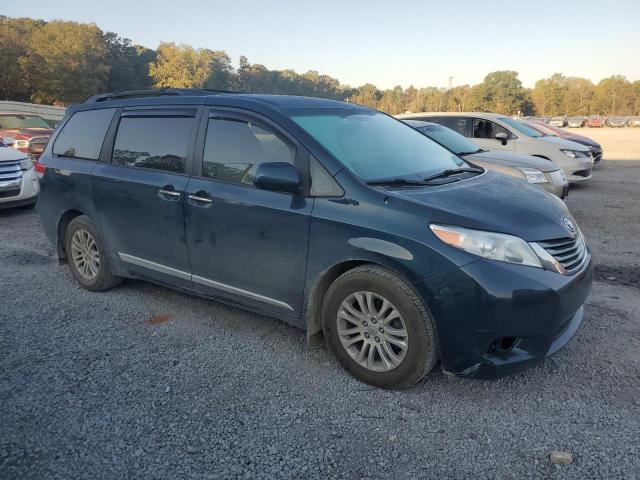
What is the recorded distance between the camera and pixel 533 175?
23.8ft

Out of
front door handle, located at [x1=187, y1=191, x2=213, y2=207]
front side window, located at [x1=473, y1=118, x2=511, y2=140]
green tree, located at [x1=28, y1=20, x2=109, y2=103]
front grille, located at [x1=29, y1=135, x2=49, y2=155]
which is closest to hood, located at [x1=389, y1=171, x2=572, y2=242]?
front door handle, located at [x1=187, y1=191, x2=213, y2=207]

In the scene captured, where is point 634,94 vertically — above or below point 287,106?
above

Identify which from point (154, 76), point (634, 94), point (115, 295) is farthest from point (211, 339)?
point (634, 94)

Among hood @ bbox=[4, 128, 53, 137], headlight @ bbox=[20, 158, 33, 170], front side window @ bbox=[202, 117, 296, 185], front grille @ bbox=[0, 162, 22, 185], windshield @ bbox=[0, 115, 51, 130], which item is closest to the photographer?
front side window @ bbox=[202, 117, 296, 185]

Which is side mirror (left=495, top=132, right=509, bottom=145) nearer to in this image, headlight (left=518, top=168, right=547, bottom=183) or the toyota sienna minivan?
headlight (left=518, top=168, right=547, bottom=183)

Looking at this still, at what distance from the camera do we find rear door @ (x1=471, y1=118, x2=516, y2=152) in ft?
32.1

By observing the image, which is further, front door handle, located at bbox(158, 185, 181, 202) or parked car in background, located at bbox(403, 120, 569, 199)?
parked car in background, located at bbox(403, 120, 569, 199)

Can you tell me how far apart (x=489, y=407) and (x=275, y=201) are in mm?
1853

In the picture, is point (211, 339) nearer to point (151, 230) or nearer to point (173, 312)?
point (173, 312)

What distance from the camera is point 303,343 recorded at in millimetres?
3656

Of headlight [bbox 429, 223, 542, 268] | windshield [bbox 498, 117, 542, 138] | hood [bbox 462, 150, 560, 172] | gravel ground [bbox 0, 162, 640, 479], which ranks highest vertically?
windshield [bbox 498, 117, 542, 138]

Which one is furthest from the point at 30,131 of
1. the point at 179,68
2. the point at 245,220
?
the point at 179,68

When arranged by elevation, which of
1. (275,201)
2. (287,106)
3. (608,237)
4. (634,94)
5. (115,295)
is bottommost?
(115,295)

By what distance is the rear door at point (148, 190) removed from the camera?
12.4ft
